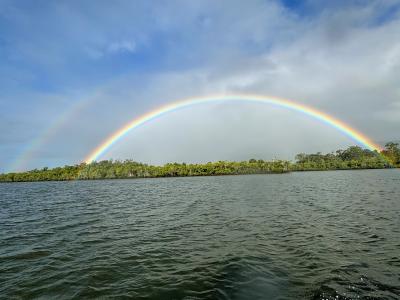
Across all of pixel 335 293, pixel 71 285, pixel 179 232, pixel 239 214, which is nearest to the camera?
pixel 335 293

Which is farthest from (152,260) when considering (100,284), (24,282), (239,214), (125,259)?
(239,214)

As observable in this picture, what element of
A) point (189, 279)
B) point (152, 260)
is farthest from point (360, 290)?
point (152, 260)

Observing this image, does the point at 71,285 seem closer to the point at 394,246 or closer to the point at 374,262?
the point at 374,262

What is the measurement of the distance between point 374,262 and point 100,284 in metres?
12.5

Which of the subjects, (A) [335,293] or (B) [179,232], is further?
(B) [179,232]

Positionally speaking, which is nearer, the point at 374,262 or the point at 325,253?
the point at 374,262

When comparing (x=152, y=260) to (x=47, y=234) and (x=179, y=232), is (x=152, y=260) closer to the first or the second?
(x=179, y=232)

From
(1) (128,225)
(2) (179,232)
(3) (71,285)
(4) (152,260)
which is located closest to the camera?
(3) (71,285)

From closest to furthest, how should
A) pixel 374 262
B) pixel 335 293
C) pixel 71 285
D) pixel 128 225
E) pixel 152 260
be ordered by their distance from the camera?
pixel 335 293 → pixel 71 285 → pixel 374 262 → pixel 152 260 → pixel 128 225

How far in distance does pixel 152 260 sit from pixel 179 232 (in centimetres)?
681

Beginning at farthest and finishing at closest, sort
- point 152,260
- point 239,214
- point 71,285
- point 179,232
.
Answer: point 239,214 < point 179,232 < point 152,260 < point 71,285

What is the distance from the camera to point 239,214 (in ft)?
98.8

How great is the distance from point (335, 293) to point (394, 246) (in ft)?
28.2

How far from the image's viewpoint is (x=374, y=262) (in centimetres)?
1374
